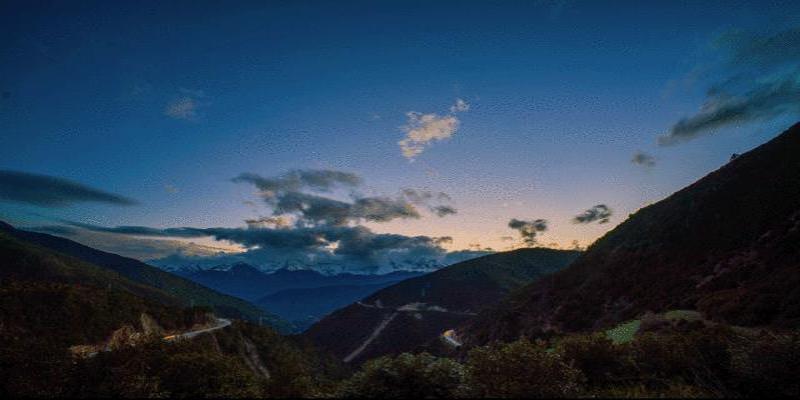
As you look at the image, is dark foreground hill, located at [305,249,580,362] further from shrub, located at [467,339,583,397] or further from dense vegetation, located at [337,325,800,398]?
shrub, located at [467,339,583,397]

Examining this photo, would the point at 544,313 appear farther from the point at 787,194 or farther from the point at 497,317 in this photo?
the point at 787,194

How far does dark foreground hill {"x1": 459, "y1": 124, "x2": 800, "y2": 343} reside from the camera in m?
31.4

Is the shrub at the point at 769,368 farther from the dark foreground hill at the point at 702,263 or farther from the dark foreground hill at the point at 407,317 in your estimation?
the dark foreground hill at the point at 407,317

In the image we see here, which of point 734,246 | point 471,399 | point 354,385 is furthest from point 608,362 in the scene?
point 734,246

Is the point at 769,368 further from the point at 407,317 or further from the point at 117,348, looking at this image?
the point at 407,317

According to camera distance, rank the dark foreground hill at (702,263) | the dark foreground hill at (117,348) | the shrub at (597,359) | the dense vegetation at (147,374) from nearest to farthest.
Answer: the dense vegetation at (147,374)
the dark foreground hill at (117,348)
the shrub at (597,359)
the dark foreground hill at (702,263)

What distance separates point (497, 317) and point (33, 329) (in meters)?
77.5

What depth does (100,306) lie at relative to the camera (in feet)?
201

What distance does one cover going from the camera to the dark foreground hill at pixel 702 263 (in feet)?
103

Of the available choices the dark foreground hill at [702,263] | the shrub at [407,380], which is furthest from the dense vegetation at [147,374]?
the dark foreground hill at [702,263]

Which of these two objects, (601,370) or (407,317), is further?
(407,317)

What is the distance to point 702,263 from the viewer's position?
1912 inches

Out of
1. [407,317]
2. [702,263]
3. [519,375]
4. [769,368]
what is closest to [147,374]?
[519,375]

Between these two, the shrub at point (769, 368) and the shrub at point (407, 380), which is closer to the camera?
the shrub at point (407, 380)
